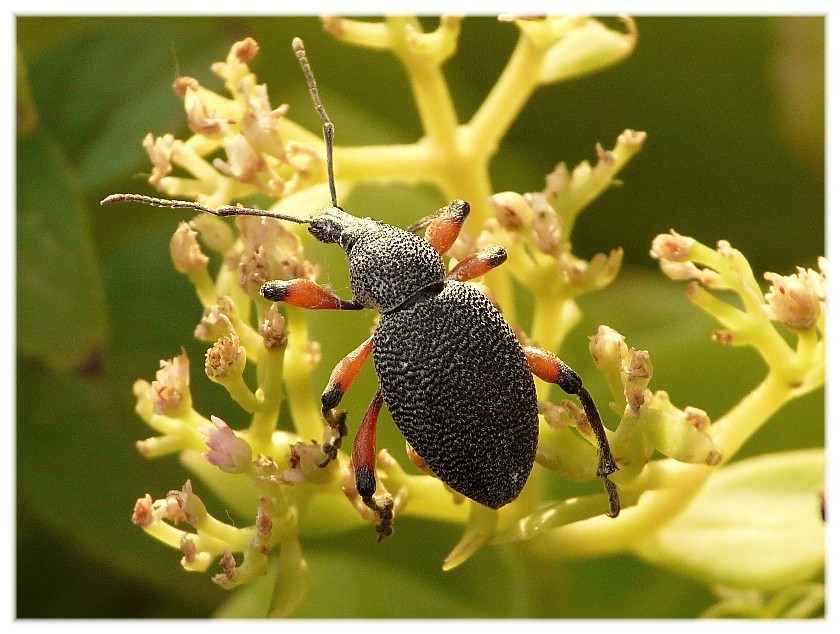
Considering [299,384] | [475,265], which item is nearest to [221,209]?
[299,384]

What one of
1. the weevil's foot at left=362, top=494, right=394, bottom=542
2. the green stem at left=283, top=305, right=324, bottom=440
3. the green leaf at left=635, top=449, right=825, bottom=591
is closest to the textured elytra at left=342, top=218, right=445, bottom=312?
the green stem at left=283, top=305, right=324, bottom=440

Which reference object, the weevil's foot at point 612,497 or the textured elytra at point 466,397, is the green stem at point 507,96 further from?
the weevil's foot at point 612,497

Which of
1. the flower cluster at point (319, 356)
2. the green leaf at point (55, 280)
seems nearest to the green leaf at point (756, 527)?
the flower cluster at point (319, 356)

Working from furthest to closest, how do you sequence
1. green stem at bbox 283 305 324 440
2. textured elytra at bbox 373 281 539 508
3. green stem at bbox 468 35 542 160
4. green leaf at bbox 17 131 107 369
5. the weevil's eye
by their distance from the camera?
green leaf at bbox 17 131 107 369 → green stem at bbox 468 35 542 160 → the weevil's eye → green stem at bbox 283 305 324 440 → textured elytra at bbox 373 281 539 508

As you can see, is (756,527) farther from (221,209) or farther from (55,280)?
(55,280)

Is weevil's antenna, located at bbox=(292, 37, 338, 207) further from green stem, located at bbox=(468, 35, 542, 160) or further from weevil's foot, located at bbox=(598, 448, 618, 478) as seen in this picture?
weevil's foot, located at bbox=(598, 448, 618, 478)

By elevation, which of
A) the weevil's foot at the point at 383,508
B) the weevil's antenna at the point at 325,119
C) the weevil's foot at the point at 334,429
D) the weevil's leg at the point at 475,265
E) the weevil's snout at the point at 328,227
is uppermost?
the weevil's antenna at the point at 325,119
